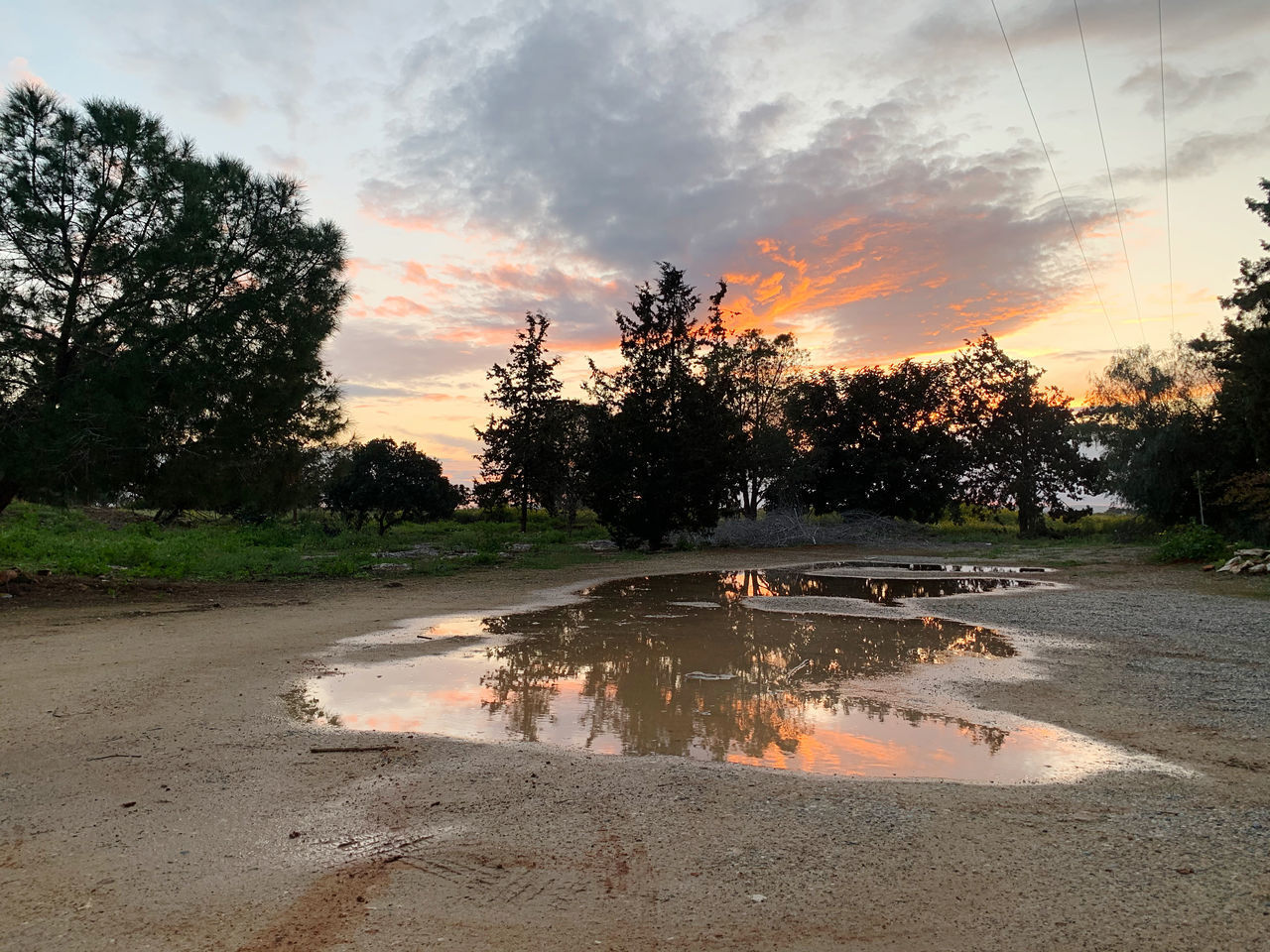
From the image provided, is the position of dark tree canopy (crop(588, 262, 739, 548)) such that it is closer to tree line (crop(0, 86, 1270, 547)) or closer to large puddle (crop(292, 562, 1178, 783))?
tree line (crop(0, 86, 1270, 547))

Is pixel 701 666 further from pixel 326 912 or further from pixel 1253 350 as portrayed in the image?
pixel 1253 350

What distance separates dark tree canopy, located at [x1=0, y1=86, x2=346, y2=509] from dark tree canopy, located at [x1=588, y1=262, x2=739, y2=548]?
45.7ft

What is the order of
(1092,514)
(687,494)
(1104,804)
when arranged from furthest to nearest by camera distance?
(1092,514) < (687,494) < (1104,804)

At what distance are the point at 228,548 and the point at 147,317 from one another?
993 centimetres

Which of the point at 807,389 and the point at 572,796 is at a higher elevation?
the point at 807,389

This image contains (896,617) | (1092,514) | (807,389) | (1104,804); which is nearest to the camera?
(1104,804)

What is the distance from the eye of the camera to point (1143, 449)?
27359mm

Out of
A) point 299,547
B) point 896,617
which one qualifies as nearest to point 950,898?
point 896,617

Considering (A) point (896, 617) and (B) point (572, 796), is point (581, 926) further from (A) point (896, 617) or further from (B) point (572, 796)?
(A) point (896, 617)

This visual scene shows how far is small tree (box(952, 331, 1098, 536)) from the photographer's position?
122 ft

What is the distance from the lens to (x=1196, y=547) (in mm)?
19297

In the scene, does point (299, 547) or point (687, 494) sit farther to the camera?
point (687, 494)

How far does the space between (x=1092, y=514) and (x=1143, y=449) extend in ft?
50.9

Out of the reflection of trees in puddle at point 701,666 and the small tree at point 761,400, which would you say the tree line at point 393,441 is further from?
the reflection of trees in puddle at point 701,666
